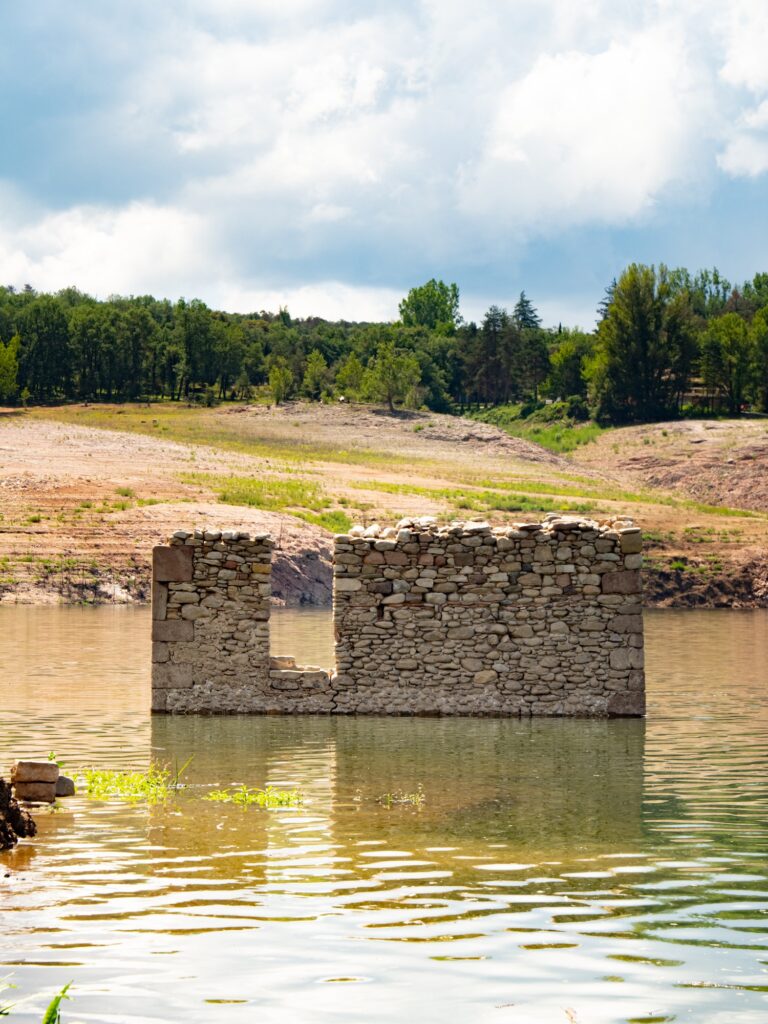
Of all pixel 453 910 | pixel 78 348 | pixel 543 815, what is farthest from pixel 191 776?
pixel 78 348

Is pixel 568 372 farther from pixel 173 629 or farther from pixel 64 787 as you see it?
pixel 64 787

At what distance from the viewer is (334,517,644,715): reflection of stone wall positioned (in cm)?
1941

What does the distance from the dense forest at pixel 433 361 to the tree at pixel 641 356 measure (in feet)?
0.31

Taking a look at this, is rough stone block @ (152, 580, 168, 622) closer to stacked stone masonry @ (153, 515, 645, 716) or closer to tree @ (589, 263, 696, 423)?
stacked stone masonry @ (153, 515, 645, 716)

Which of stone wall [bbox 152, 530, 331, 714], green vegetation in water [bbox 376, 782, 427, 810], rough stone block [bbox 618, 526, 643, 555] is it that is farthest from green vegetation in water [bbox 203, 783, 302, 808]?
rough stone block [bbox 618, 526, 643, 555]

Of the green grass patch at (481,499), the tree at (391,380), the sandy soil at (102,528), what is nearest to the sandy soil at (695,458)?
the tree at (391,380)

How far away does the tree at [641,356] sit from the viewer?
316 ft

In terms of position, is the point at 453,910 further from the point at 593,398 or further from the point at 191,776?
the point at 593,398

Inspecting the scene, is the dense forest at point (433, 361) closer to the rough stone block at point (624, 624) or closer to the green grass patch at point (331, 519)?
the green grass patch at point (331, 519)

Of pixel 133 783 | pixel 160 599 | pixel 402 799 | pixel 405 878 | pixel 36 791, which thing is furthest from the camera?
pixel 160 599

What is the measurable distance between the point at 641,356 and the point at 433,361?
114ft

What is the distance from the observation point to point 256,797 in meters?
14.0

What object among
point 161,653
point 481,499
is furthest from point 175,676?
point 481,499

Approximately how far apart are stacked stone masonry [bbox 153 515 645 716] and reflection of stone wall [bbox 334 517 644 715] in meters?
0.01
